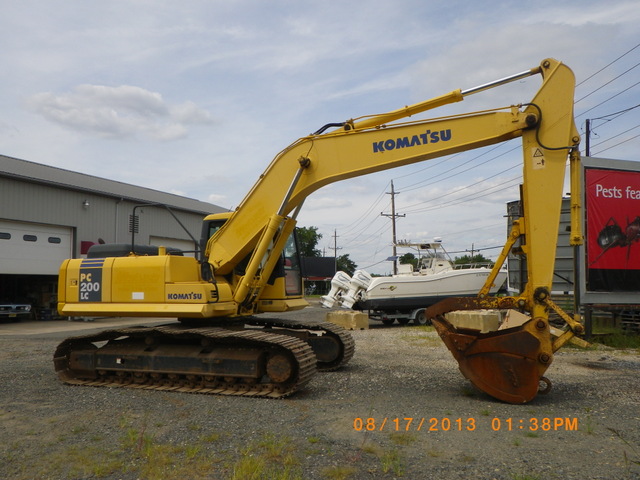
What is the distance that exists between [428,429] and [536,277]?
2274mm

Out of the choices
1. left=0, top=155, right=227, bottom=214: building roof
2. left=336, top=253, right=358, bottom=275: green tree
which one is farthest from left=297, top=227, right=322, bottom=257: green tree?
left=0, top=155, right=227, bottom=214: building roof

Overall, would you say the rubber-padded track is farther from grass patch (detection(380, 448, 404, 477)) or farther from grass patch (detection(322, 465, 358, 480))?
grass patch (detection(322, 465, 358, 480))

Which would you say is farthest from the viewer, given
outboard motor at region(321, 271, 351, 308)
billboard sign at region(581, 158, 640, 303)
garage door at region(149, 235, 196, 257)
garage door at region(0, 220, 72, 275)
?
garage door at region(149, 235, 196, 257)

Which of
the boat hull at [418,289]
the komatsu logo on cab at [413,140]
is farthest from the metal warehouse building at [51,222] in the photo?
the komatsu logo on cab at [413,140]

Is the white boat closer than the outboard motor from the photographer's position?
Yes

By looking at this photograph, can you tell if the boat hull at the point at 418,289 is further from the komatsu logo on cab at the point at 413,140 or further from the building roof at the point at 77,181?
the building roof at the point at 77,181

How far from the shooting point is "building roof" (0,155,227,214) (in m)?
21.2

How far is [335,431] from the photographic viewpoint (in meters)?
5.37

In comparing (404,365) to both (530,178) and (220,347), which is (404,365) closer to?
(220,347)

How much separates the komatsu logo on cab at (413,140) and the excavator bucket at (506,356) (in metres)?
2.09

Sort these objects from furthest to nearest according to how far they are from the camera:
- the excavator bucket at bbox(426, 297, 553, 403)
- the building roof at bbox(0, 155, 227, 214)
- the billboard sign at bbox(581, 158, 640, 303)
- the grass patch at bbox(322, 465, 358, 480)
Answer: the building roof at bbox(0, 155, 227, 214) < the billboard sign at bbox(581, 158, 640, 303) < the excavator bucket at bbox(426, 297, 553, 403) < the grass patch at bbox(322, 465, 358, 480)

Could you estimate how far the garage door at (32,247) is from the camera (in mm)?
20125

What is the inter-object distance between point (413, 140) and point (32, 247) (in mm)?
18897

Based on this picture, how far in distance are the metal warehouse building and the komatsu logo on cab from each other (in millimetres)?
14229
